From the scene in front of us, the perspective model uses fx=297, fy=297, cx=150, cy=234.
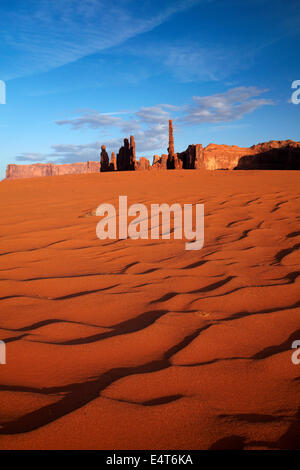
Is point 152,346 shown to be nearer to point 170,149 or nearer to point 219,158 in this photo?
point 170,149

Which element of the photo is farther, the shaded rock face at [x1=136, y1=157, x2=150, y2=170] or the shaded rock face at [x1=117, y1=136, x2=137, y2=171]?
the shaded rock face at [x1=136, y1=157, x2=150, y2=170]

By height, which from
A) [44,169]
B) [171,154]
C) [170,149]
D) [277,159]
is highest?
[44,169]

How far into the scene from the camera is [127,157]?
3912 cm

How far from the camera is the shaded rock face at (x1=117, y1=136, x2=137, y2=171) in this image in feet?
124

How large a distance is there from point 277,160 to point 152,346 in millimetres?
47785

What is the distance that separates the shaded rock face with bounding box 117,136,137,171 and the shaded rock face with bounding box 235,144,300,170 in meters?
20.0

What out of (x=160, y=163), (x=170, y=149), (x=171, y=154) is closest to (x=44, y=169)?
(x=160, y=163)

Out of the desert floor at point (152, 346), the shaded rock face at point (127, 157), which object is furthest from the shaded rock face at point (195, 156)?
the desert floor at point (152, 346)

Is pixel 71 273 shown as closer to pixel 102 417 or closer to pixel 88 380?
pixel 88 380

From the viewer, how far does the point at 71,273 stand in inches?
94.6

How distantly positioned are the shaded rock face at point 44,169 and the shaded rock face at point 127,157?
6953cm

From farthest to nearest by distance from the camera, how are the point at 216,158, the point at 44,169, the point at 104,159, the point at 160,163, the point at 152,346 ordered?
1. the point at 44,169
2. the point at 160,163
3. the point at 216,158
4. the point at 104,159
5. the point at 152,346

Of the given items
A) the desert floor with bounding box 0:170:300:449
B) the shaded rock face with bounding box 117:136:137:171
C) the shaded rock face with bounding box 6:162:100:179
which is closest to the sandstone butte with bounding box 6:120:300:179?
the shaded rock face with bounding box 117:136:137:171

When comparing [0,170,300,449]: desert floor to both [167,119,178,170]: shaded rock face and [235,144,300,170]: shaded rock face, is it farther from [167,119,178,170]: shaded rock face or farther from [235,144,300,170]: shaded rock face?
[235,144,300,170]: shaded rock face
